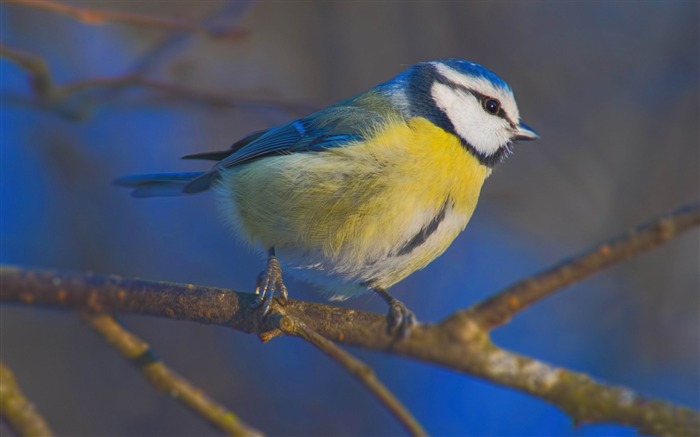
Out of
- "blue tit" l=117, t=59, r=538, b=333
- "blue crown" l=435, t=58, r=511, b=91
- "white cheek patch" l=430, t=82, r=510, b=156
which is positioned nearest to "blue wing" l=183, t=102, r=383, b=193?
"blue tit" l=117, t=59, r=538, b=333

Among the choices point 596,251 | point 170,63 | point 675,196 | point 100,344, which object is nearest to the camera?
point 596,251

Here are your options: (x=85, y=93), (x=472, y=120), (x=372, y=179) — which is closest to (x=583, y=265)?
(x=372, y=179)

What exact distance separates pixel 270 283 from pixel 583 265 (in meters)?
0.83

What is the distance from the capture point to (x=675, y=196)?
3375 mm

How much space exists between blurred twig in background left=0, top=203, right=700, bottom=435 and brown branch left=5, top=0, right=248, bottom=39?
0.68m

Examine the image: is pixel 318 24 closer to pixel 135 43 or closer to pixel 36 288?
pixel 135 43

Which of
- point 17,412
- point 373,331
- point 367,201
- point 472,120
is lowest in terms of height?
point 17,412

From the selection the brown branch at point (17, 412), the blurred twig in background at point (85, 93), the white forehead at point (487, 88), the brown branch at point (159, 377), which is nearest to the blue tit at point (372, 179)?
the white forehead at point (487, 88)

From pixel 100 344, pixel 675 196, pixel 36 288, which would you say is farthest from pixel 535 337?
pixel 36 288

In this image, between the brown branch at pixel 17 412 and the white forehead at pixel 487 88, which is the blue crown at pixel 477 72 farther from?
the brown branch at pixel 17 412

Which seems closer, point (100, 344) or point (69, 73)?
point (100, 344)

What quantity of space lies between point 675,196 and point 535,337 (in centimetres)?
97

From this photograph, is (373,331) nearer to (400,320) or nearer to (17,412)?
(400,320)

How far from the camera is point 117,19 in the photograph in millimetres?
1921
